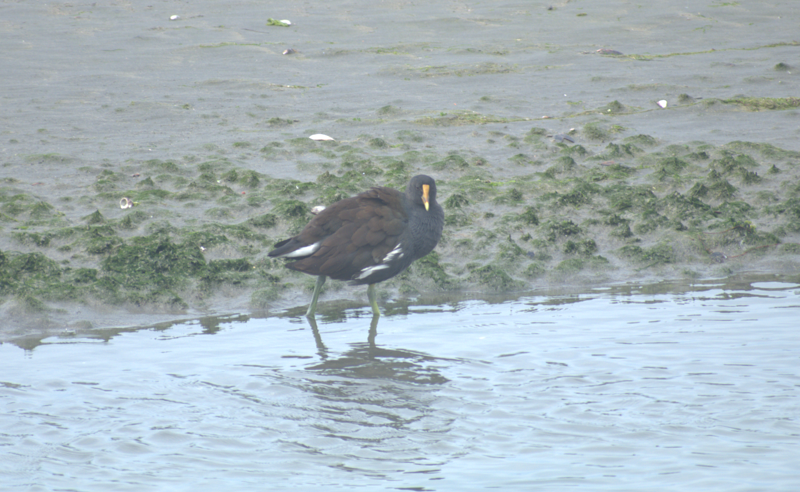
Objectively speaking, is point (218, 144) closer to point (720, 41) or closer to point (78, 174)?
point (78, 174)

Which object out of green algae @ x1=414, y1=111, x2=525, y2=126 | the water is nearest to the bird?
the water

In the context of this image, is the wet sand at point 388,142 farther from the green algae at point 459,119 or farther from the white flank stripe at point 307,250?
the white flank stripe at point 307,250

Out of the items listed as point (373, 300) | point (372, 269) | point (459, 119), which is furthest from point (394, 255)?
point (459, 119)

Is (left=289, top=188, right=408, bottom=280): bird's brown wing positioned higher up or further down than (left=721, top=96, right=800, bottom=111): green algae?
further down

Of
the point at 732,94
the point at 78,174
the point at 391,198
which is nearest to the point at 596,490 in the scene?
the point at 391,198

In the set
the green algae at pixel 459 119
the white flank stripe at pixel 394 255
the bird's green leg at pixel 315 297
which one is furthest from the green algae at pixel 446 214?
the white flank stripe at pixel 394 255

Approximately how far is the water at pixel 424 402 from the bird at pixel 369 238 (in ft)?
1.48

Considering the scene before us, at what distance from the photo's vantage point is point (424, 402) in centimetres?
471

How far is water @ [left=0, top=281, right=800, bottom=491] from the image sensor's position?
12.5 feet

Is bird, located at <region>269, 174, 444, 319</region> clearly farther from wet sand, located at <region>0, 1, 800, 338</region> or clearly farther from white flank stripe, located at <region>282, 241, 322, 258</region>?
wet sand, located at <region>0, 1, 800, 338</region>

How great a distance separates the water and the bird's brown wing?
1.66ft

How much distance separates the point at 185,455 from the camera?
13.1ft

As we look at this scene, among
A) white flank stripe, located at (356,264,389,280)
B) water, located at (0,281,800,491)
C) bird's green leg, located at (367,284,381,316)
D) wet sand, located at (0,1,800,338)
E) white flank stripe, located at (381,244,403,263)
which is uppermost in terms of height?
wet sand, located at (0,1,800,338)

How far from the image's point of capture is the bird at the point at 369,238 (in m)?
6.24
